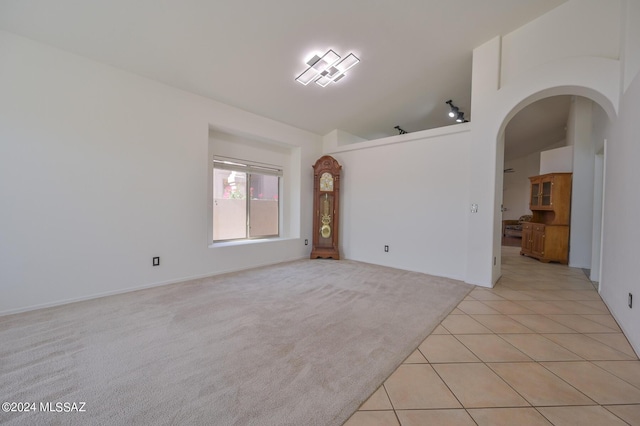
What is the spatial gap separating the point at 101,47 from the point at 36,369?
2.84 m

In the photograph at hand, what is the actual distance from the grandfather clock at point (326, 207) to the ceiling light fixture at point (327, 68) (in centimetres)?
159

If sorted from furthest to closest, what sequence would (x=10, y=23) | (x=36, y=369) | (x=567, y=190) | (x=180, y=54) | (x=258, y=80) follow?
1. (x=567, y=190)
2. (x=258, y=80)
3. (x=180, y=54)
4. (x=10, y=23)
5. (x=36, y=369)

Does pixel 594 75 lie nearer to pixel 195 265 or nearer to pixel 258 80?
pixel 258 80

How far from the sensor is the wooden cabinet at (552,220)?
15.7 ft

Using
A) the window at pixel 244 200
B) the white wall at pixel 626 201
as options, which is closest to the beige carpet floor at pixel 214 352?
the white wall at pixel 626 201

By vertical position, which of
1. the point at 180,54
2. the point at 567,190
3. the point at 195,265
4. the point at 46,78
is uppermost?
the point at 180,54

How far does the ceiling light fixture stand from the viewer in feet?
10.1

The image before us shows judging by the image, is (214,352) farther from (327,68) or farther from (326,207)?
(326,207)

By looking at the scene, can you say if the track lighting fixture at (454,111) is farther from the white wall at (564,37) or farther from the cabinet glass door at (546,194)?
the cabinet glass door at (546,194)

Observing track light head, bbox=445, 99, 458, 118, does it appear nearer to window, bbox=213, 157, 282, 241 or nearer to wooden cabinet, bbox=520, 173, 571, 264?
wooden cabinet, bbox=520, 173, 571, 264

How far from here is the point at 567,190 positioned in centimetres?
479

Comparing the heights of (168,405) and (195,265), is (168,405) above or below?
below

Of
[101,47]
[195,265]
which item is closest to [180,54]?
[101,47]

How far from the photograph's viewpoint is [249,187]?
4570mm
